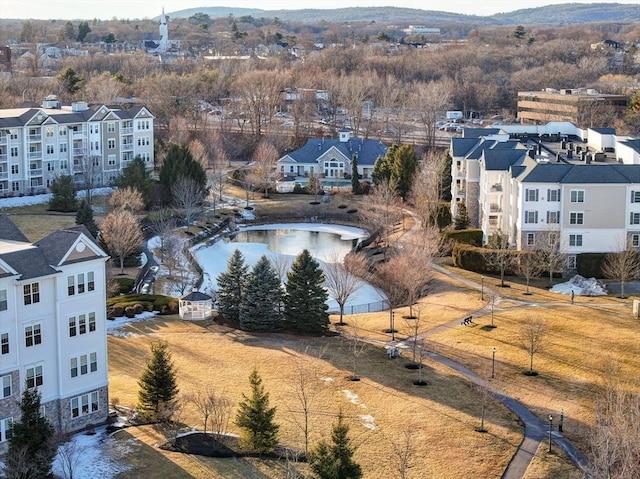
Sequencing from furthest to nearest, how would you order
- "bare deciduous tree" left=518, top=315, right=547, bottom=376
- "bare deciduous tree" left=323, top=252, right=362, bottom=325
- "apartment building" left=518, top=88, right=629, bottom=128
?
"apartment building" left=518, top=88, right=629, bottom=128 < "bare deciduous tree" left=323, top=252, right=362, bottom=325 < "bare deciduous tree" left=518, top=315, right=547, bottom=376

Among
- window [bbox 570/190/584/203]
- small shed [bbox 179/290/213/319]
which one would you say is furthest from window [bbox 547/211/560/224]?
small shed [bbox 179/290/213/319]

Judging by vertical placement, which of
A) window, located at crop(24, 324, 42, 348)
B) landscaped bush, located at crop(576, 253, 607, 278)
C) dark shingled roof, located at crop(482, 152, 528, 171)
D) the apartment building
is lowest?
landscaped bush, located at crop(576, 253, 607, 278)

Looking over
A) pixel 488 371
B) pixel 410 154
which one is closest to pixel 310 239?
pixel 410 154

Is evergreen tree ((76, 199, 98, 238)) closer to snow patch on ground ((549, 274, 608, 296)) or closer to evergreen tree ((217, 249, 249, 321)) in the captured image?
evergreen tree ((217, 249, 249, 321))

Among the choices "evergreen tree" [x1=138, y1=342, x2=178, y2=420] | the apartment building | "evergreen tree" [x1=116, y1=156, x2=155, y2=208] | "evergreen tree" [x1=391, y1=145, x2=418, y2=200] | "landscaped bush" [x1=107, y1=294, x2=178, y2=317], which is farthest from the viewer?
the apartment building

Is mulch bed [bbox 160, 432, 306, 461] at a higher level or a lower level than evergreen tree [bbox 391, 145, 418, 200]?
lower

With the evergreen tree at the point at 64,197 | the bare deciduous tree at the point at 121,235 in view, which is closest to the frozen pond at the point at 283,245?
A: the bare deciduous tree at the point at 121,235

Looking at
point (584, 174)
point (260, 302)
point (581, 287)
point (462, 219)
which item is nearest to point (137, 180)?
point (462, 219)

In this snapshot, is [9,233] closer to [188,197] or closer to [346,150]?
[188,197]

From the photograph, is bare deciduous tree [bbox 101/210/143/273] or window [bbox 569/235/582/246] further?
bare deciduous tree [bbox 101/210/143/273]
